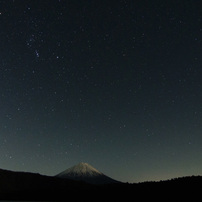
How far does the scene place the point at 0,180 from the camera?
142 meters

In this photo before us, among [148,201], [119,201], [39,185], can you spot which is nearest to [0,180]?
[39,185]

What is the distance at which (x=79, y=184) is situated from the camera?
162 m

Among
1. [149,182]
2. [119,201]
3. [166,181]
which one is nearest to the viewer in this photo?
[119,201]

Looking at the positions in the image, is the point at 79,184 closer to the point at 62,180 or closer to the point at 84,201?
the point at 62,180

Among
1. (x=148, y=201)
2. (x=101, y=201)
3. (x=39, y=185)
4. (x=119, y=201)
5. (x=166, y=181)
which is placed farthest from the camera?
(x=39, y=185)

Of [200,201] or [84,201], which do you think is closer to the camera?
[200,201]

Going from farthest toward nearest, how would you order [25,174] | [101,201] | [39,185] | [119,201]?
[25,174] → [39,185] → [101,201] → [119,201]

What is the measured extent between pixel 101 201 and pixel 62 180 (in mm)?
109468

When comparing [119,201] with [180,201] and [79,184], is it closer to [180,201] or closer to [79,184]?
[180,201]

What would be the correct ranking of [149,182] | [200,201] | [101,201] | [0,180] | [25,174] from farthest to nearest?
1. [25,174]
2. [0,180]
3. [149,182]
4. [101,201]
5. [200,201]

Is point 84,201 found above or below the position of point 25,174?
below

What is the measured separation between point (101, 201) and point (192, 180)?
94.3ft

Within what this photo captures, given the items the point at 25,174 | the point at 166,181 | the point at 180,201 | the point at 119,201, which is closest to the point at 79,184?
the point at 25,174

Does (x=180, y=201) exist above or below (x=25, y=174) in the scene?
below
